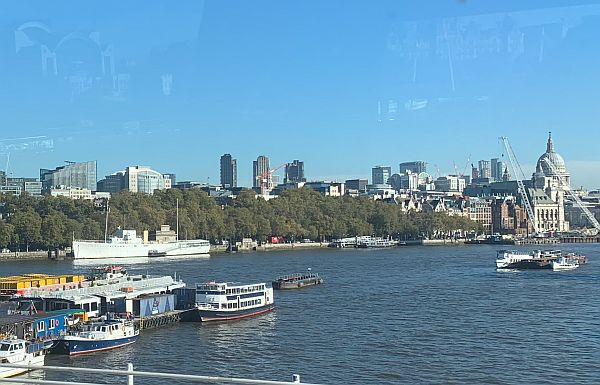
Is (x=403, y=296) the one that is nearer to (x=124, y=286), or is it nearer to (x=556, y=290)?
(x=556, y=290)

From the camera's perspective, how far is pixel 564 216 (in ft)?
236

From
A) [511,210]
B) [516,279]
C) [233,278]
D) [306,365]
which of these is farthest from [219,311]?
[511,210]

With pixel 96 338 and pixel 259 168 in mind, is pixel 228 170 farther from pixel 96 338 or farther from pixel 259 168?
pixel 96 338

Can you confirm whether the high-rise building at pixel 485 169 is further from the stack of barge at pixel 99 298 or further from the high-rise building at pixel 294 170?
the stack of barge at pixel 99 298

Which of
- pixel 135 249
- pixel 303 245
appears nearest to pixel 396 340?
pixel 135 249

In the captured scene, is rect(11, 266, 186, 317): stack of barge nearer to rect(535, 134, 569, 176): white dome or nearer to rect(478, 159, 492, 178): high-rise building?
rect(535, 134, 569, 176): white dome

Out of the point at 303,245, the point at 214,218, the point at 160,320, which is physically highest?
the point at 214,218

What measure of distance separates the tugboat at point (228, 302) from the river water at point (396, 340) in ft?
0.80

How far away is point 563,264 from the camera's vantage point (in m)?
25.2

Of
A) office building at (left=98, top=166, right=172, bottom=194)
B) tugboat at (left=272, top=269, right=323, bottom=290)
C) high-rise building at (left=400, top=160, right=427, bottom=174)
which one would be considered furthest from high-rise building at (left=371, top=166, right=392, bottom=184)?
tugboat at (left=272, top=269, right=323, bottom=290)

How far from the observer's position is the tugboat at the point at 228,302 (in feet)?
43.4

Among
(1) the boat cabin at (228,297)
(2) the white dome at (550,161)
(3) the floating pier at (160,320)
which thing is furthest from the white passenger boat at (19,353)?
(2) the white dome at (550,161)

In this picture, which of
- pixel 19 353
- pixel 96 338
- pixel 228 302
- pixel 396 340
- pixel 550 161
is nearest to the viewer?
pixel 19 353

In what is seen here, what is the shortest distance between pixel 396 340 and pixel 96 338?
3.93m
